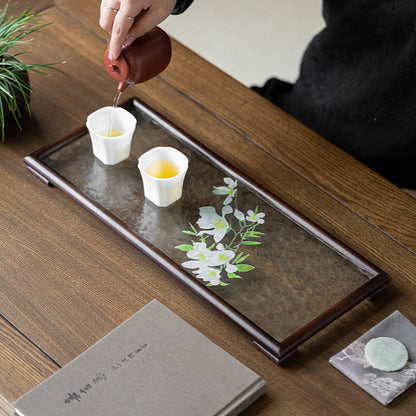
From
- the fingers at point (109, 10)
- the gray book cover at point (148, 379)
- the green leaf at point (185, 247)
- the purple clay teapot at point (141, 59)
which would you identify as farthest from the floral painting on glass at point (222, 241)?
the fingers at point (109, 10)

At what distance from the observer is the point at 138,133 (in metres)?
1.31

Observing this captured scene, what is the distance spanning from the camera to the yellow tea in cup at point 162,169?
121 cm

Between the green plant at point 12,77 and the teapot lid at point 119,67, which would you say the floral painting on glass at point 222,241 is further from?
the green plant at point 12,77

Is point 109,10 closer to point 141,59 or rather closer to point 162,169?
point 141,59

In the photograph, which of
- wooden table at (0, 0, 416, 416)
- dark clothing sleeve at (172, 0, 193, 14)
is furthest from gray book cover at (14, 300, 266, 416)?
dark clothing sleeve at (172, 0, 193, 14)

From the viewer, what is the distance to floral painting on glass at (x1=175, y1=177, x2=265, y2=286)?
1.10 m

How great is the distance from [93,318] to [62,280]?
0.08 m

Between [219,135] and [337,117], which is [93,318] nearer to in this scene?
[219,135]

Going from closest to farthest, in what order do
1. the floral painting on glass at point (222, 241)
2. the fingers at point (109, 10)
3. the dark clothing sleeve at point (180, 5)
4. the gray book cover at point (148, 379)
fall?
the gray book cover at point (148, 379)
the floral painting on glass at point (222, 241)
the fingers at point (109, 10)
the dark clothing sleeve at point (180, 5)

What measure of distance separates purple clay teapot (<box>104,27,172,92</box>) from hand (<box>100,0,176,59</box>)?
1cm

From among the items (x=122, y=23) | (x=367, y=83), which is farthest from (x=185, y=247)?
(x=367, y=83)

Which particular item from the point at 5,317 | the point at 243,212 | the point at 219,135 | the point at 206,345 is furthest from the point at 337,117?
the point at 5,317

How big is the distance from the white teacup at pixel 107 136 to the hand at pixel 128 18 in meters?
0.12

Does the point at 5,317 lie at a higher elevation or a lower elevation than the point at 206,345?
lower
